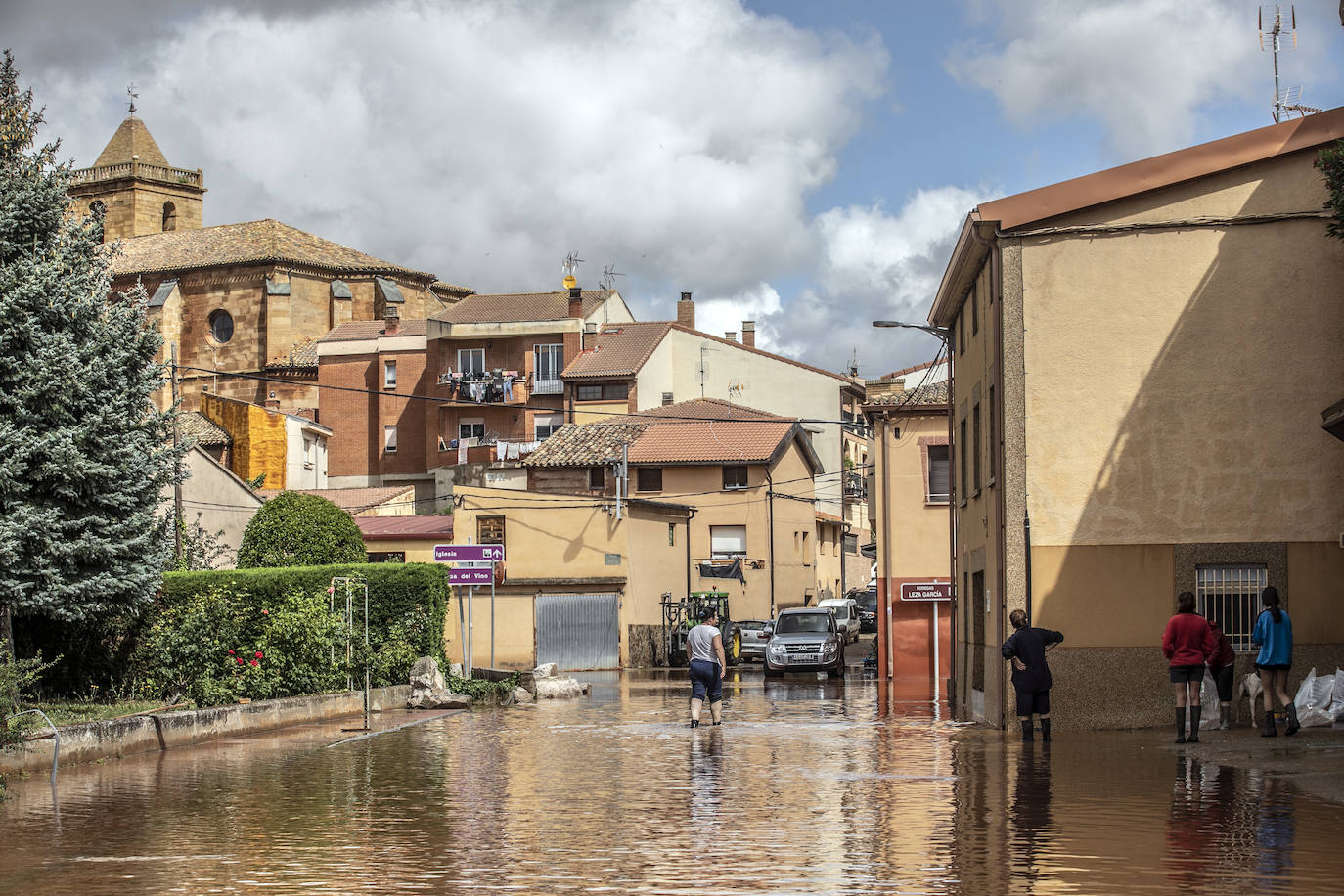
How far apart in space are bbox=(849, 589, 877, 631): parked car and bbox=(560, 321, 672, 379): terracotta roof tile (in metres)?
15.5

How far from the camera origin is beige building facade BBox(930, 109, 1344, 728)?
759 inches

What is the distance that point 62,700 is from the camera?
21500 millimetres

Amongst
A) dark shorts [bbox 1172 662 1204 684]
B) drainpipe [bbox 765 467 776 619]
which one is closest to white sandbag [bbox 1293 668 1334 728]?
dark shorts [bbox 1172 662 1204 684]

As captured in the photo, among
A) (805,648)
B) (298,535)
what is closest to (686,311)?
(805,648)

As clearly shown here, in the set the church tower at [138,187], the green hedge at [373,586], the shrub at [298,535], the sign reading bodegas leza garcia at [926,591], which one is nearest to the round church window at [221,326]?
the church tower at [138,187]

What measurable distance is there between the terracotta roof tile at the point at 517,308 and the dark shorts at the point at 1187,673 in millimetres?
63730

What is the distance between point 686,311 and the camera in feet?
302

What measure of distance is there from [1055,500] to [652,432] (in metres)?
45.9

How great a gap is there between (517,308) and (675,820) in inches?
2827

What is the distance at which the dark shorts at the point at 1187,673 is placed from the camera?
16.8m

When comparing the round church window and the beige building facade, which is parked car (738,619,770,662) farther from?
the round church window

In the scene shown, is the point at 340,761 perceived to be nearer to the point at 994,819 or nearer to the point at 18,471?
the point at 18,471

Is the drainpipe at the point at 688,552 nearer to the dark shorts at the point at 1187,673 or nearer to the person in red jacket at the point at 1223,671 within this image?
the person in red jacket at the point at 1223,671

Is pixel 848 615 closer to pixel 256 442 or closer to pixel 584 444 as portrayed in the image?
pixel 584 444
